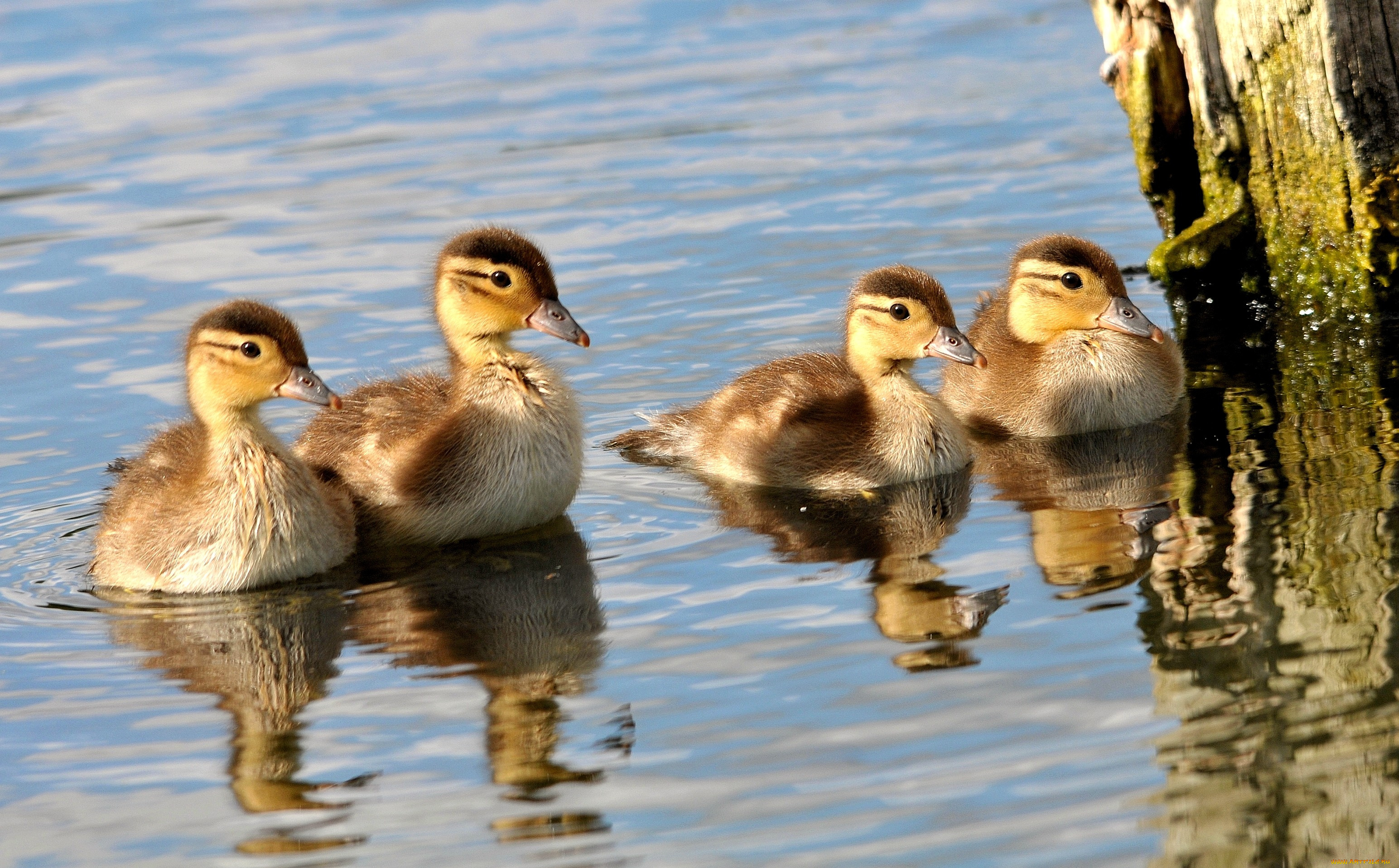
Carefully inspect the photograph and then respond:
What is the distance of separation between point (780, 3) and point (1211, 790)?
16590 mm

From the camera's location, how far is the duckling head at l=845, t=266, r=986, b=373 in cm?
922

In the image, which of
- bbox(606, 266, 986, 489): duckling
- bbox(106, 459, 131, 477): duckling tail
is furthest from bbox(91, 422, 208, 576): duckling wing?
bbox(606, 266, 986, 489): duckling

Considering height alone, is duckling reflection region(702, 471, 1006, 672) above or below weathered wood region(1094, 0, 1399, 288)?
below

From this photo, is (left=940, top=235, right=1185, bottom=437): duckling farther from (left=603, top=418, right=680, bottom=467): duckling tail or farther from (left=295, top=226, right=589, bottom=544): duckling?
(left=295, top=226, right=589, bottom=544): duckling

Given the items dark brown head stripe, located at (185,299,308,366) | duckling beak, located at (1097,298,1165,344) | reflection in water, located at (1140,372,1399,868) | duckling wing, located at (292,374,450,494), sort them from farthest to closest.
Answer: duckling beak, located at (1097,298,1165,344) → duckling wing, located at (292,374,450,494) → dark brown head stripe, located at (185,299,308,366) → reflection in water, located at (1140,372,1399,868)

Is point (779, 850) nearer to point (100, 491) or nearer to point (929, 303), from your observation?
point (929, 303)

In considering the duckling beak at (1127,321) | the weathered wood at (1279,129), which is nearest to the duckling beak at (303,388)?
the duckling beak at (1127,321)

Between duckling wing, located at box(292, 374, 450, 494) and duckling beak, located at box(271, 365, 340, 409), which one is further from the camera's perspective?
duckling wing, located at box(292, 374, 450, 494)

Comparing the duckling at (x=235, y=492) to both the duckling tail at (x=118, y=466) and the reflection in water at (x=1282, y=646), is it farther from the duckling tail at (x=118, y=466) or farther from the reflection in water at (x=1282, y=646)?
the reflection in water at (x=1282, y=646)

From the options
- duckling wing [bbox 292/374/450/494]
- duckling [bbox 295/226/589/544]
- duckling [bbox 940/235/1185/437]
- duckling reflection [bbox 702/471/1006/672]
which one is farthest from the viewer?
duckling [bbox 940/235/1185/437]

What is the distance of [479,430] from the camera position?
8656mm

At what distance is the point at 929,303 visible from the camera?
9.22m

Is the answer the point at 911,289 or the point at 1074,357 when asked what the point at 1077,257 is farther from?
the point at 911,289

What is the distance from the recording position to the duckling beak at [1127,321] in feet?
32.0
